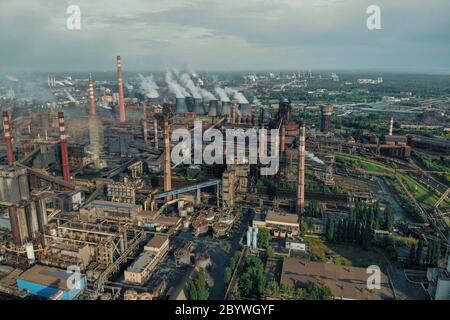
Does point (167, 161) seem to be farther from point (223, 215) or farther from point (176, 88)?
point (176, 88)

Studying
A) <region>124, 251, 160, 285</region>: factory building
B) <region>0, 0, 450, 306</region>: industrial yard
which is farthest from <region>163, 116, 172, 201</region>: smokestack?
<region>124, 251, 160, 285</region>: factory building

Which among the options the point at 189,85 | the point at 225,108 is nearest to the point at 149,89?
the point at 189,85

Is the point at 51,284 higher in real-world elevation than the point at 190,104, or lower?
lower

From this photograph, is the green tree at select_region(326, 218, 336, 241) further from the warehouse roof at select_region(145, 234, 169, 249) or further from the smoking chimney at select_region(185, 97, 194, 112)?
the smoking chimney at select_region(185, 97, 194, 112)

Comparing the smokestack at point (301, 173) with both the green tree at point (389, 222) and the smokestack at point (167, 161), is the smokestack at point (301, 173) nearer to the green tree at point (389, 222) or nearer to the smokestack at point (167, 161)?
the green tree at point (389, 222)
